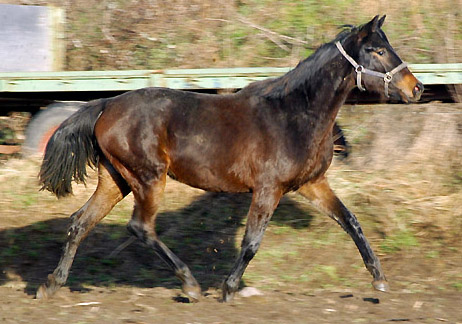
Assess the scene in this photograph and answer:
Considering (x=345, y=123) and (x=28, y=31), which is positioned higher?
(x=28, y=31)

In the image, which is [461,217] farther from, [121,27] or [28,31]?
[121,27]

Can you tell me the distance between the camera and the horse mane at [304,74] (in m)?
5.72

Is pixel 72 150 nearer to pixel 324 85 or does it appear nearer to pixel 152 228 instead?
pixel 152 228

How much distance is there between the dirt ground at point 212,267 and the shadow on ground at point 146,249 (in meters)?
0.01

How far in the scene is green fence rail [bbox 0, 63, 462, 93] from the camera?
8.16m

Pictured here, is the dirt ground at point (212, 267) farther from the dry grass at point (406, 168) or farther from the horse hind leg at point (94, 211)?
the horse hind leg at point (94, 211)

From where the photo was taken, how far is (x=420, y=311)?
5.54m

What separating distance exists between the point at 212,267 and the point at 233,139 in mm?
1612

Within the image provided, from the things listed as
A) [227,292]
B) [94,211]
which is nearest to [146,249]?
[94,211]

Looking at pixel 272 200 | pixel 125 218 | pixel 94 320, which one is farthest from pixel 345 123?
pixel 94 320

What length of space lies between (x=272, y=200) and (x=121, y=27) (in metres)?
6.50

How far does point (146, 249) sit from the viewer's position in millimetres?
7230

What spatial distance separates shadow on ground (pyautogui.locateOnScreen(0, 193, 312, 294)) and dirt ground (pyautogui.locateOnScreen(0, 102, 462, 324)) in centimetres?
1

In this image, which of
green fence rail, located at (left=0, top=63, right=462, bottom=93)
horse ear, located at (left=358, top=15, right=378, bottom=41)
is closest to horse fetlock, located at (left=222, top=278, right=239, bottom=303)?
horse ear, located at (left=358, top=15, right=378, bottom=41)
